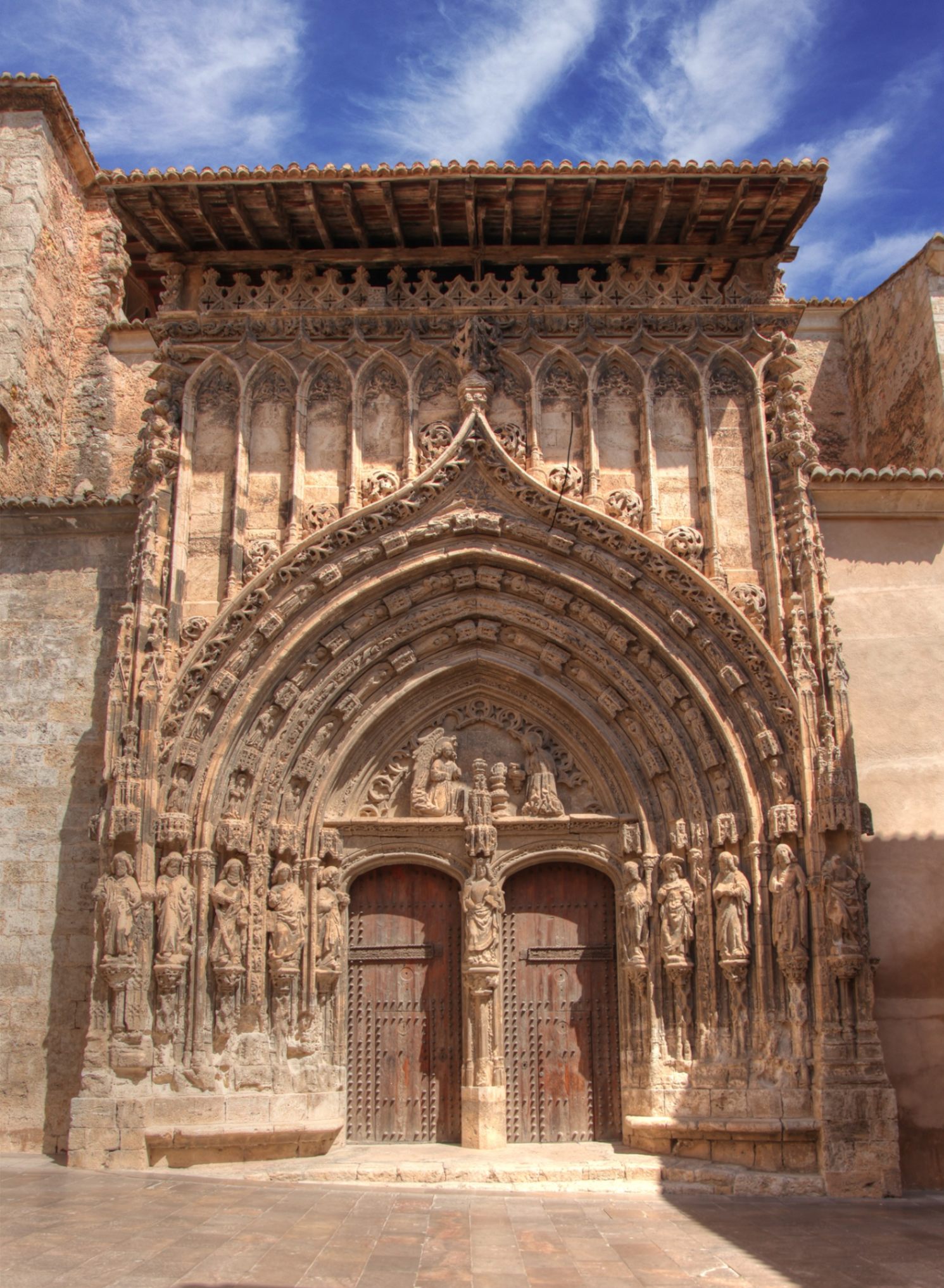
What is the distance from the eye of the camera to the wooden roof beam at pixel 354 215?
35.5 ft

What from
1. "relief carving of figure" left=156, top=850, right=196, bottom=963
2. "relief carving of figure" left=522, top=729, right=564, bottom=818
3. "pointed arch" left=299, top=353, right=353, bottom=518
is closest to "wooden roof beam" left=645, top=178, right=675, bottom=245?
"pointed arch" left=299, top=353, right=353, bottom=518

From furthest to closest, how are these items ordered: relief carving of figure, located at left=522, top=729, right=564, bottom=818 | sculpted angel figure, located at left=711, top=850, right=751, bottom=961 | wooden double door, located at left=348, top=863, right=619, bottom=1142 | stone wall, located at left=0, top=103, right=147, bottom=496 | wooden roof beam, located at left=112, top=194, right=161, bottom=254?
1. stone wall, located at left=0, top=103, right=147, bottom=496
2. wooden roof beam, located at left=112, top=194, right=161, bottom=254
3. relief carving of figure, located at left=522, top=729, right=564, bottom=818
4. wooden double door, located at left=348, top=863, right=619, bottom=1142
5. sculpted angel figure, located at left=711, top=850, right=751, bottom=961

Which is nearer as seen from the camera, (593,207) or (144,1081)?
(144,1081)

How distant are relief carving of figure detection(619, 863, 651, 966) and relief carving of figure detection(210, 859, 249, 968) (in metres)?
3.21

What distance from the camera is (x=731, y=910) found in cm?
966

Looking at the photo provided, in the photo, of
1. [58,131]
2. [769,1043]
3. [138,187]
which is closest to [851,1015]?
[769,1043]

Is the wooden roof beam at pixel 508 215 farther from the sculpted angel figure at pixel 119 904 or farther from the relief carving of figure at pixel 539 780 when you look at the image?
the sculpted angel figure at pixel 119 904

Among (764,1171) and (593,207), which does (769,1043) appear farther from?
(593,207)

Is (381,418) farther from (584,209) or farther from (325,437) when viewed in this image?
(584,209)

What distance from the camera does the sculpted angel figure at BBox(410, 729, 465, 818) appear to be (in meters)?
10.7

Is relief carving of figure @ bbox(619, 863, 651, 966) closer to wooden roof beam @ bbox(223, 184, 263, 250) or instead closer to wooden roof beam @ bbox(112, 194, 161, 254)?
wooden roof beam @ bbox(223, 184, 263, 250)

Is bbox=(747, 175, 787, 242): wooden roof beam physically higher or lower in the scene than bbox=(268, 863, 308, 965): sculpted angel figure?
higher

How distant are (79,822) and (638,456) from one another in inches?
236

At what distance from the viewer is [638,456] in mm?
10977
